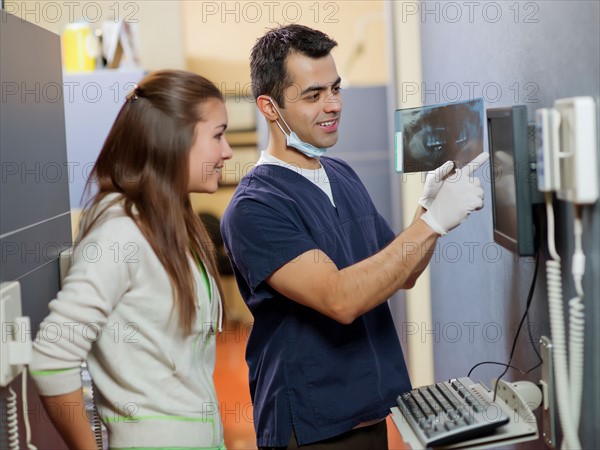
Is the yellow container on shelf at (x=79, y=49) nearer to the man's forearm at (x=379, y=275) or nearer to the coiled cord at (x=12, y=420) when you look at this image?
the man's forearm at (x=379, y=275)

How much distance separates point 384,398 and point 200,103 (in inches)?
30.3

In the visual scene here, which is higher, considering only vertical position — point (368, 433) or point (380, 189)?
point (380, 189)

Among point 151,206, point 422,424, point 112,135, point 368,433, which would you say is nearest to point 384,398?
point 368,433

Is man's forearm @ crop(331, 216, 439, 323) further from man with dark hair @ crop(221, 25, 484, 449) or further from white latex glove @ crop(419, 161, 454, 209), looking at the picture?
white latex glove @ crop(419, 161, 454, 209)

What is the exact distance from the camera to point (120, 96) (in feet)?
12.2

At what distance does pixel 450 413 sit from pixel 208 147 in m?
0.63

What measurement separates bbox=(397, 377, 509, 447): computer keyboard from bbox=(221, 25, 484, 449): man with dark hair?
202 mm

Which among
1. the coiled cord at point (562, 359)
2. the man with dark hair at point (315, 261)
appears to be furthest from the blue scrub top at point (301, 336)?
the coiled cord at point (562, 359)

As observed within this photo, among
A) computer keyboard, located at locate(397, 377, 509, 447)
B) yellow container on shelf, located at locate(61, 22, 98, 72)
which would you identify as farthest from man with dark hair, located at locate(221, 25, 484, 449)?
yellow container on shelf, located at locate(61, 22, 98, 72)

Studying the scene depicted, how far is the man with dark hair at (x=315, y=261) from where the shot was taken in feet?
4.86

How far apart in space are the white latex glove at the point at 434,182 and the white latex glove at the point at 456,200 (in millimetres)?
37

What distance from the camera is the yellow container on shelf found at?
12.3 ft

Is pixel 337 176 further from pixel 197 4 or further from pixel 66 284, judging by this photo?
pixel 197 4

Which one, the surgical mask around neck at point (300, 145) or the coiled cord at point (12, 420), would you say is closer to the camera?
the coiled cord at point (12, 420)
